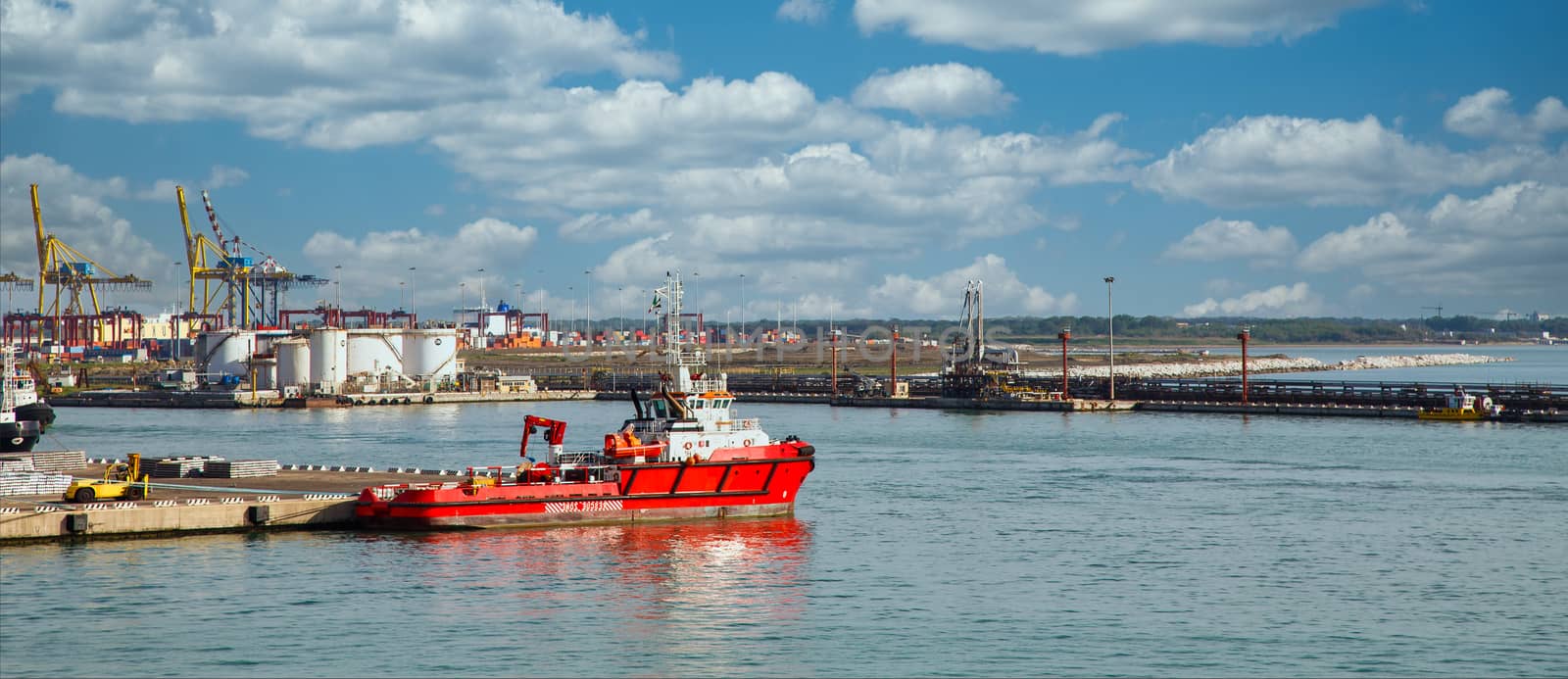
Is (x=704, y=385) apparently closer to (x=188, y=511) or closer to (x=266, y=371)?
(x=188, y=511)

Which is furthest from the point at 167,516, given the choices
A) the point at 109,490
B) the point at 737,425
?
the point at 737,425

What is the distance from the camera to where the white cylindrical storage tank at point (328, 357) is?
141m

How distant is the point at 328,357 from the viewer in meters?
142

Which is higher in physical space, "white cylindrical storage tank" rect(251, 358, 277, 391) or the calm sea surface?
"white cylindrical storage tank" rect(251, 358, 277, 391)

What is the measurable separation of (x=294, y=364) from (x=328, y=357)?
331cm

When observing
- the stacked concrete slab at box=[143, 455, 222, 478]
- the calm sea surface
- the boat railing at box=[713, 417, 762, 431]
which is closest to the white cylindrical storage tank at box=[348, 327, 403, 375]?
the calm sea surface

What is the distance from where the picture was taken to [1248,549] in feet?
140

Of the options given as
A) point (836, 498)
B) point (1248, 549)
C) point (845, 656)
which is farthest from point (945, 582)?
point (836, 498)

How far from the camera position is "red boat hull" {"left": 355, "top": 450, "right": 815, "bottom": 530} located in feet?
141

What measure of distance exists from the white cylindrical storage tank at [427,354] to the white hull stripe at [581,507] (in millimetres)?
107376

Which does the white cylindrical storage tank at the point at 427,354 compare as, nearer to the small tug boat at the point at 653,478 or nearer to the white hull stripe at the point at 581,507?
the small tug boat at the point at 653,478

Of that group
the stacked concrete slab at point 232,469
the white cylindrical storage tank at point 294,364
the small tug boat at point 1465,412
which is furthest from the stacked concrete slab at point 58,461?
the white cylindrical storage tank at point 294,364

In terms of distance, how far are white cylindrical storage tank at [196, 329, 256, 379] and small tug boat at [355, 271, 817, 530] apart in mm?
110293

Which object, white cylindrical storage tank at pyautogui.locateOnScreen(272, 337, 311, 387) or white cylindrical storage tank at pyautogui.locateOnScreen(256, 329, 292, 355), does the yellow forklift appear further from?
white cylindrical storage tank at pyautogui.locateOnScreen(256, 329, 292, 355)
